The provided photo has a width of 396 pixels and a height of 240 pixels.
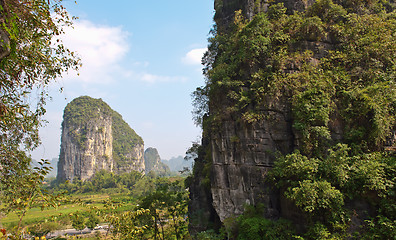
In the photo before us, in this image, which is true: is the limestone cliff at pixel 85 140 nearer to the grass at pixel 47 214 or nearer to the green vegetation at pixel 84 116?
the green vegetation at pixel 84 116

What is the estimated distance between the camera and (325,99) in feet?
27.8

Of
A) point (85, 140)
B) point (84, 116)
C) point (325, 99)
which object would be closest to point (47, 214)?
point (325, 99)

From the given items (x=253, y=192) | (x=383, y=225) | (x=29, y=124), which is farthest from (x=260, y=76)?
(x=29, y=124)

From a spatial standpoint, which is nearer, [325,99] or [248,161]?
[325,99]

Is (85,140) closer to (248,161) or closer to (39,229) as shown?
(248,161)

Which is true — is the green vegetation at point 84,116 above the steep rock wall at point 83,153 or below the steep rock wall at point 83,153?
above

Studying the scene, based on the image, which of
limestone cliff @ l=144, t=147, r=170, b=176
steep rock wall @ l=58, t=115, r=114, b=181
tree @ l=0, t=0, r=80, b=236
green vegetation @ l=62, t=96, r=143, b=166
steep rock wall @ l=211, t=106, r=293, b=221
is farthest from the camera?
limestone cliff @ l=144, t=147, r=170, b=176

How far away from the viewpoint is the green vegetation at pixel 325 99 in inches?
274

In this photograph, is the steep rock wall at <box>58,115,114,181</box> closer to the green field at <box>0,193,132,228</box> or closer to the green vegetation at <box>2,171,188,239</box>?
the green field at <box>0,193,132,228</box>

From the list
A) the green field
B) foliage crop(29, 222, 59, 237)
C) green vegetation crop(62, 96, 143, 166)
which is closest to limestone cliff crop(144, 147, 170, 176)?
green vegetation crop(62, 96, 143, 166)

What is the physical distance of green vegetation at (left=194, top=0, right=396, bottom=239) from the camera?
22.9ft

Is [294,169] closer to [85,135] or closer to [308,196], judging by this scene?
[308,196]

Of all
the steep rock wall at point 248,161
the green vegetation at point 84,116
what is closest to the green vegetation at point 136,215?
the steep rock wall at point 248,161

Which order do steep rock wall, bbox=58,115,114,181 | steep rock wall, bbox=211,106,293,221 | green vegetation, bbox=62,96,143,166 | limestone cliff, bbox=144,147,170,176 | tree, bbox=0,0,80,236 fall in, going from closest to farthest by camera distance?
tree, bbox=0,0,80,236
steep rock wall, bbox=211,106,293,221
steep rock wall, bbox=58,115,114,181
green vegetation, bbox=62,96,143,166
limestone cliff, bbox=144,147,170,176
